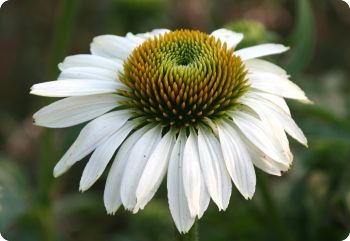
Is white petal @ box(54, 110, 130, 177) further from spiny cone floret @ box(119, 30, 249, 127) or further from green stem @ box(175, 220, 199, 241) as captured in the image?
green stem @ box(175, 220, 199, 241)

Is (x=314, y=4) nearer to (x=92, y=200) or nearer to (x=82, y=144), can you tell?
(x=92, y=200)

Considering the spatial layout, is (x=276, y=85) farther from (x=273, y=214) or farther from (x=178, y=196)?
(x=273, y=214)

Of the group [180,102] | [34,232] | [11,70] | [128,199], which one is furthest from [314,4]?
[128,199]

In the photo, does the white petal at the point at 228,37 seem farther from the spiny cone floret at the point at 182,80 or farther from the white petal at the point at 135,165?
the white petal at the point at 135,165

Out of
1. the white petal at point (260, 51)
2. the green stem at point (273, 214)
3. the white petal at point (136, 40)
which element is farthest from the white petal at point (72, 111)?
the green stem at point (273, 214)

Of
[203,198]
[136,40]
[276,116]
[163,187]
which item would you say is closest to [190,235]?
[203,198]

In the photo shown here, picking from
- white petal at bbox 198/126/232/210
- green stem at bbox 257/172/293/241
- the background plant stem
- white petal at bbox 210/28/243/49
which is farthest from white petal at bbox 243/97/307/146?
the background plant stem
